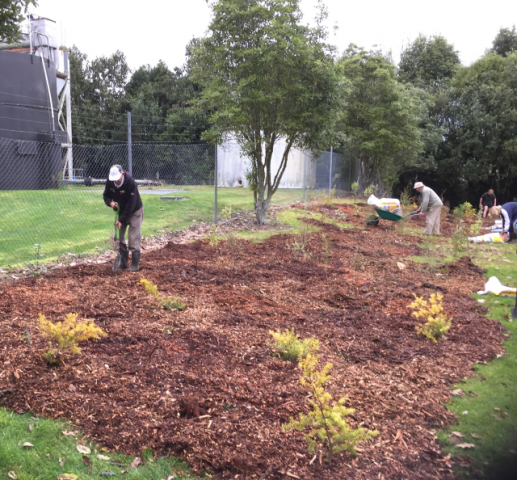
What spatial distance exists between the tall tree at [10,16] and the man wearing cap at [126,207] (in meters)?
1.93

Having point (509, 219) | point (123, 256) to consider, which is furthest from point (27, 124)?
point (509, 219)

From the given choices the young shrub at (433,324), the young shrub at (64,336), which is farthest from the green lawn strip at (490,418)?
the young shrub at (64,336)

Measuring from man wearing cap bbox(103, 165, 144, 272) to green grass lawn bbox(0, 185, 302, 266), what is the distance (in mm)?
1353

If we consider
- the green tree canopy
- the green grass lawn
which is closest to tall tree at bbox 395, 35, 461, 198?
the green tree canopy

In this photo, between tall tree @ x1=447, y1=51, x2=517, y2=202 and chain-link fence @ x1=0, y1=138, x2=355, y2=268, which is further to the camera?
tall tree @ x1=447, y1=51, x2=517, y2=202

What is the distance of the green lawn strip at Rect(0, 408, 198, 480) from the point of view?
244 centimetres

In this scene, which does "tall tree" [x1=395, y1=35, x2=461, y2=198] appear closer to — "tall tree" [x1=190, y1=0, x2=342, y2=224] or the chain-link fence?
the chain-link fence

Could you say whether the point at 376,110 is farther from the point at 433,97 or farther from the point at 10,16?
the point at 10,16

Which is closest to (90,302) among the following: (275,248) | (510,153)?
(275,248)

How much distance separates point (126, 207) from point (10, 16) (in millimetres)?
2570

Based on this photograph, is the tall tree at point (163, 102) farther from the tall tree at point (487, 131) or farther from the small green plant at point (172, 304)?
the small green plant at point (172, 304)

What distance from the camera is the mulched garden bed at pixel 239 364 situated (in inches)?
105

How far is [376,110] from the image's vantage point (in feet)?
63.0

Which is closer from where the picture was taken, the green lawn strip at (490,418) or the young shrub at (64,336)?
the green lawn strip at (490,418)
